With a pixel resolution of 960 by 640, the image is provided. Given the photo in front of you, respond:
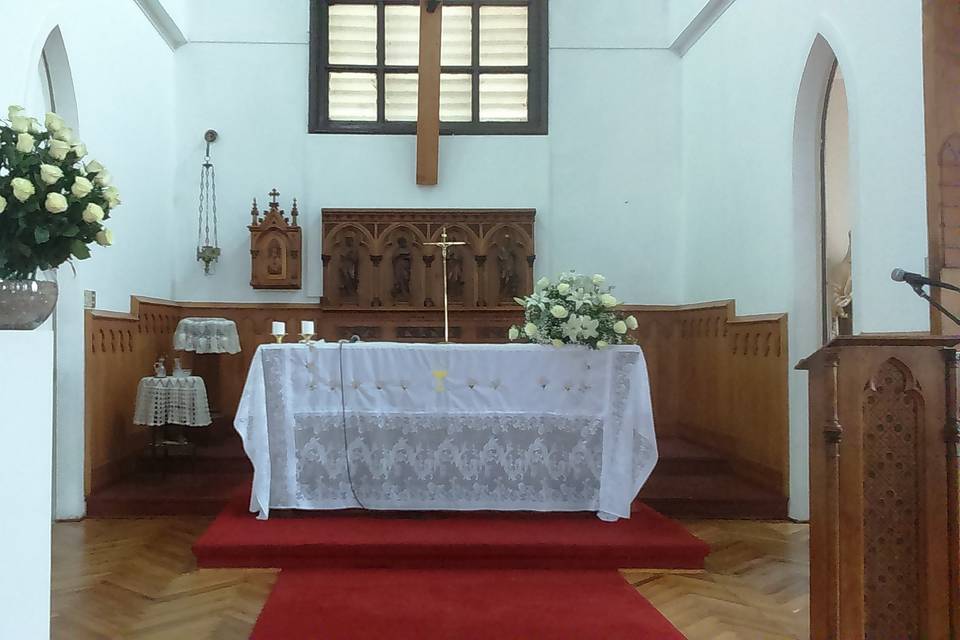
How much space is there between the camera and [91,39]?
5.38 m

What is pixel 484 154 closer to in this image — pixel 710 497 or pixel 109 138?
pixel 109 138

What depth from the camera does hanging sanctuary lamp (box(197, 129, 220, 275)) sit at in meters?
7.24

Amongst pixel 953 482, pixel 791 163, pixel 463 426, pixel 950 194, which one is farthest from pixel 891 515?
pixel 791 163

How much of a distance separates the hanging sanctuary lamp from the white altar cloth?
3094 millimetres

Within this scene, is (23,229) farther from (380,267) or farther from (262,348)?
(380,267)

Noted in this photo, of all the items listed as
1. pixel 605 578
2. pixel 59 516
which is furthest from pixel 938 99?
pixel 59 516

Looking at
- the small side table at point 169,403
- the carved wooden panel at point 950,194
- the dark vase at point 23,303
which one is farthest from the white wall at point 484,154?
the dark vase at point 23,303

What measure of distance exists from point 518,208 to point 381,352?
331cm

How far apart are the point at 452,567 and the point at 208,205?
183 inches

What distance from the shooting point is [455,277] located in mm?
7434

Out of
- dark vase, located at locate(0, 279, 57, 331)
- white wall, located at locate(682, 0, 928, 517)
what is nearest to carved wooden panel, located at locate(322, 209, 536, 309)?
white wall, located at locate(682, 0, 928, 517)

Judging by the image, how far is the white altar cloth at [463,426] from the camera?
4543 millimetres

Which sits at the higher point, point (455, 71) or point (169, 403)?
point (455, 71)

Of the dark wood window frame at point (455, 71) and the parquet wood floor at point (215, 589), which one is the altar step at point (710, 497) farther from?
the dark wood window frame at point (455, 71)
